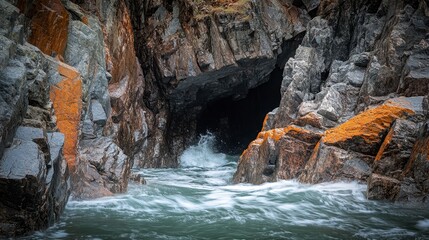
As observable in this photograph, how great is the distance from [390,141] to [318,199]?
9.69 feet

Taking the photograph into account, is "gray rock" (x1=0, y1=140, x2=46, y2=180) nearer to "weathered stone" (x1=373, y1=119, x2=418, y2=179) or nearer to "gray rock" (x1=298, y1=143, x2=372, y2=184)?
"gray rock" (x1=298, y1=143, x2=372, y2=184)

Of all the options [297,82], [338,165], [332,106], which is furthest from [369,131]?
[297,82]

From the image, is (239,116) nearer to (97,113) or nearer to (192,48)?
(192,48)

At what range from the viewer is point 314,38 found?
23.6m

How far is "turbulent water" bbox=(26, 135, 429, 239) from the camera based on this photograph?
23.8ft

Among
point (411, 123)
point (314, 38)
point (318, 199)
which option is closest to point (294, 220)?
point (318, 199)

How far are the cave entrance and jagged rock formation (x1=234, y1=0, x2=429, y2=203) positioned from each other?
7.52 metres

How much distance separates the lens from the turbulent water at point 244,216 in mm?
7246

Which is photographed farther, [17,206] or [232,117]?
[232,117]

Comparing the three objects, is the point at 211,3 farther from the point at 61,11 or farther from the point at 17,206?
the point at 17,206

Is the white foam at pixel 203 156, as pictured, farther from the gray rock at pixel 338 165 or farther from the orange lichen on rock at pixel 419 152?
the orange lichen on rock at pixel 419 152

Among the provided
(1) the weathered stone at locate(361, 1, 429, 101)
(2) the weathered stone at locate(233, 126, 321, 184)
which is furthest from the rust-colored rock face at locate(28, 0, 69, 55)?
(1) the weathered stone at locate(361, 1, 429, 101)

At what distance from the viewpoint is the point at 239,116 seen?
33.1 m

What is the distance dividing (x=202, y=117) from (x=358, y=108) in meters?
15.8
